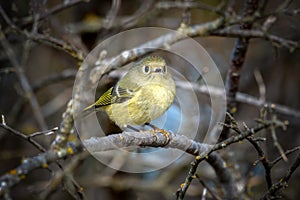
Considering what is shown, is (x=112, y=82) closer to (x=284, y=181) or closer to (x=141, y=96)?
(x=141, y=96)

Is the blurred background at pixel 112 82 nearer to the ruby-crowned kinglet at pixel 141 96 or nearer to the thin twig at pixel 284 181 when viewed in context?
the ruby-crowned kinglet at pixel 141 96

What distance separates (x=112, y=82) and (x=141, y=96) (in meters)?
1.09

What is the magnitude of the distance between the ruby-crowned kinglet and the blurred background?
0.51m

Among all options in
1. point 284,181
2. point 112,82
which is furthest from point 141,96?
point 284,181

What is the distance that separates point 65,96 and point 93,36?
30.2 inches

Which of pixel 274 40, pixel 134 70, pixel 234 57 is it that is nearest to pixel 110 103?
pixel 134 70

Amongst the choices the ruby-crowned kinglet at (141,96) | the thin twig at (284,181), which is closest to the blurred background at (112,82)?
the ruby-crowned kinglet at (141,96)

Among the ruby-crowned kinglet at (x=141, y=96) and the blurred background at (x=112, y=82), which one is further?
the blurred background at (x=112, y=82)

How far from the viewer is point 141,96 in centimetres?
338

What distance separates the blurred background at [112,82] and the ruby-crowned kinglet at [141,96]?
0.51 meters

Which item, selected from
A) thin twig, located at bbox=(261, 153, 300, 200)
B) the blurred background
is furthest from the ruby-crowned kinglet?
thin twig, located at bbox=(261, 153, 300, 200)

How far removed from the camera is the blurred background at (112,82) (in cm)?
425

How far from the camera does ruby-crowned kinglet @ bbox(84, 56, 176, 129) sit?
3316 millimetres

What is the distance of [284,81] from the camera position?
5.48m
